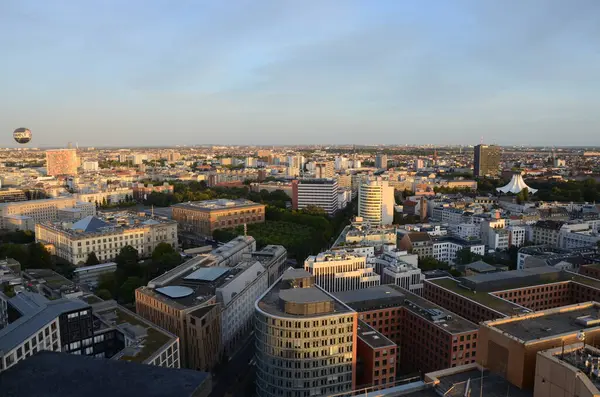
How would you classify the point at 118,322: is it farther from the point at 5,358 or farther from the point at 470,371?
the point at 470,371

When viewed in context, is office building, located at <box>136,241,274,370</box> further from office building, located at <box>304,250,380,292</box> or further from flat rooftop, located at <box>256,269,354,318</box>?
flat rooftop, located at <box>256,269,354,318</box>

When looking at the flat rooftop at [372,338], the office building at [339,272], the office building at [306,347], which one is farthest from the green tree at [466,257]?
the office building at [306,347]

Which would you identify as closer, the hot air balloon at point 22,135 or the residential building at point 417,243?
the residential building at point 417,243

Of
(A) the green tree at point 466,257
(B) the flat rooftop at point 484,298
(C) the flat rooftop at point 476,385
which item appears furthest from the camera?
(A) the green tree at point 466,257

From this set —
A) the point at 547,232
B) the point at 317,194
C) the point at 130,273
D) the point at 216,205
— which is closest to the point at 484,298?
the point at 547,232

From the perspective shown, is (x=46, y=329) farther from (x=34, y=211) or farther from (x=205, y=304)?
(x=34, y=211)

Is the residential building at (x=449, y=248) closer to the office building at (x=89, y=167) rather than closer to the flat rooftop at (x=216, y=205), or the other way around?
the flat rooftop at (x=216, y=205)
